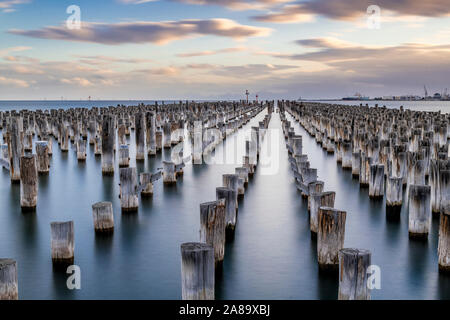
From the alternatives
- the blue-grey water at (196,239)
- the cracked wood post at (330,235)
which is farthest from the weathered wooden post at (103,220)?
the cracked wood post at (330,235)

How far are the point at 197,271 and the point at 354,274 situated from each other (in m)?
1.64

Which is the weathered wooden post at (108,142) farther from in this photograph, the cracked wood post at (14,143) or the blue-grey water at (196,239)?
the cracked wood post at (14,143)

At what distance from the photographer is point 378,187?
11.1 meters

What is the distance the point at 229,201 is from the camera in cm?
780

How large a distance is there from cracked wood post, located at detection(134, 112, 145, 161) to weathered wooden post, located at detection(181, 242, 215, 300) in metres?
10.9

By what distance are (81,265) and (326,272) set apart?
11.7 ft

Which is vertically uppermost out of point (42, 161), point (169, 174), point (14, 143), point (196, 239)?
point (14, 143)

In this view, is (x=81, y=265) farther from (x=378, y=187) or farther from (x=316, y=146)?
(x=316, y=146)

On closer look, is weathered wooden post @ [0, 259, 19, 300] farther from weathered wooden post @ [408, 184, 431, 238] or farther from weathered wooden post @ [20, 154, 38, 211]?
weathered wooden post @ [408, 184, 431, 238]

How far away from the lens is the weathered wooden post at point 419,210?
24.0ft

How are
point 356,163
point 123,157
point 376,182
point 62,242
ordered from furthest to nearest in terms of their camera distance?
point 123,157 < point 356,163 < point 376,182 < point 62,242

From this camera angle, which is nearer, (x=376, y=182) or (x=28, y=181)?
(x=28, y=181)

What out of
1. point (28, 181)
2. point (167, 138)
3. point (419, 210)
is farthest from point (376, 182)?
point (167, 138)

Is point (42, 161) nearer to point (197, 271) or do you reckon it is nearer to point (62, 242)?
point (62, 242)
